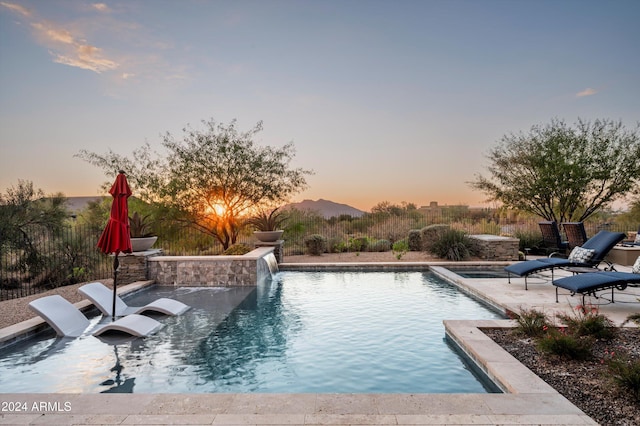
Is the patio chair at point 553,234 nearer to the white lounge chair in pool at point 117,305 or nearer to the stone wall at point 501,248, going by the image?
the stone wall at point 501,248

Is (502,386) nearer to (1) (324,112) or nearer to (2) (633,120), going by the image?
(1) (324,112)

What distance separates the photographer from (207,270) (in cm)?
1027

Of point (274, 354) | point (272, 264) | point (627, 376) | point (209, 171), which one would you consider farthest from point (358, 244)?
point (627, 376)

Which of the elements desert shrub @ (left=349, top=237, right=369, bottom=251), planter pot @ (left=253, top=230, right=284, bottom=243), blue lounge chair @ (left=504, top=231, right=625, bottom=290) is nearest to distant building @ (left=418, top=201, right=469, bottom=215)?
desert shrub @ (left=349, top=237, right=369, bottom=251)

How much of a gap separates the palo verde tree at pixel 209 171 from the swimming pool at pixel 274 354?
7.43 metres

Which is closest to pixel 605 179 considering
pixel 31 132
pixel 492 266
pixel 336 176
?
pixel 492 266

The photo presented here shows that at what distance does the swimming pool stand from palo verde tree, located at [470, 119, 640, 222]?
34.1 ft

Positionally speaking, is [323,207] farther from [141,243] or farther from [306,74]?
[141,243]

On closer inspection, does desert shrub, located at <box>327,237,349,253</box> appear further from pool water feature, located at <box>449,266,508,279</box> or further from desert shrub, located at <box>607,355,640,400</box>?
desert shrub, located at <box>607,355,640,400</box>

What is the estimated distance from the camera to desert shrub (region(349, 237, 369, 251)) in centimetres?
1652

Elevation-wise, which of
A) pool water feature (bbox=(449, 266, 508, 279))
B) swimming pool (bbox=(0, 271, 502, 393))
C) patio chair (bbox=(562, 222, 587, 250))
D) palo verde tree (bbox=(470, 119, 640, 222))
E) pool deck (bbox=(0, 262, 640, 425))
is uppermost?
palo verde tree (bbox=(470, 119, 640, 222))

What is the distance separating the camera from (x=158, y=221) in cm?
1469

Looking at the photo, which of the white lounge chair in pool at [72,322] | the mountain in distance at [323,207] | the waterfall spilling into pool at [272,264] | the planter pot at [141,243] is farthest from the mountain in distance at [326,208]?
the white lounge chair in pool at [72,322]

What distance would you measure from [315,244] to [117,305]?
9.01 meters
